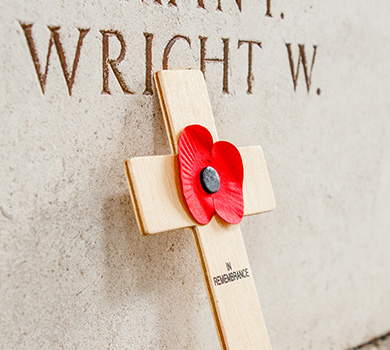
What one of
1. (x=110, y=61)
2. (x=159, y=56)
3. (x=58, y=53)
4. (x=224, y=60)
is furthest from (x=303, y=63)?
(x=58, y=53)

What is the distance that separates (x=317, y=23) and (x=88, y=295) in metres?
0.95

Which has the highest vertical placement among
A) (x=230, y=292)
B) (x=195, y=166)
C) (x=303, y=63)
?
(x=303, y=63)

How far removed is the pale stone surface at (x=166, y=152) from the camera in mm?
980

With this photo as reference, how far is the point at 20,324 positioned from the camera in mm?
982

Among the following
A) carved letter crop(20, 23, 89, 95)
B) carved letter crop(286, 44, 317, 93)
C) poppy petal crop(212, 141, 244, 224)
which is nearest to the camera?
carved letter crop(20, 23, 89, 95)

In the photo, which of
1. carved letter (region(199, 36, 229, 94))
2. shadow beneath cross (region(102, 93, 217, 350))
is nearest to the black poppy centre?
shadow beneath cross (region(102, 93, 217, 350))

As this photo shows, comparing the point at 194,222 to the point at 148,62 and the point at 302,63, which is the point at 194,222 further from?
the point at 302,63

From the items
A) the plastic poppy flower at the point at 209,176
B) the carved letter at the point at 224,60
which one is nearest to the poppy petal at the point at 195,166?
the plastic poppy flower at the point at 209,176

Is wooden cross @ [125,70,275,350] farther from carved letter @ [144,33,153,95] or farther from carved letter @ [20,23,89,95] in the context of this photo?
carved letter @ [20,23,89,95]

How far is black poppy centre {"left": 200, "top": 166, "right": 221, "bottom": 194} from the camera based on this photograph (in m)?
1.03

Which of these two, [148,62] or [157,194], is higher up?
[148,62]

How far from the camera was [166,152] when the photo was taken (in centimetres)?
117

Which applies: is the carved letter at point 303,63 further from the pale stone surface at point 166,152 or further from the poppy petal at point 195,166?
the poppy petal at point 195,166

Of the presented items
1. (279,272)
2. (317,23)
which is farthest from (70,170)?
(317,23)
